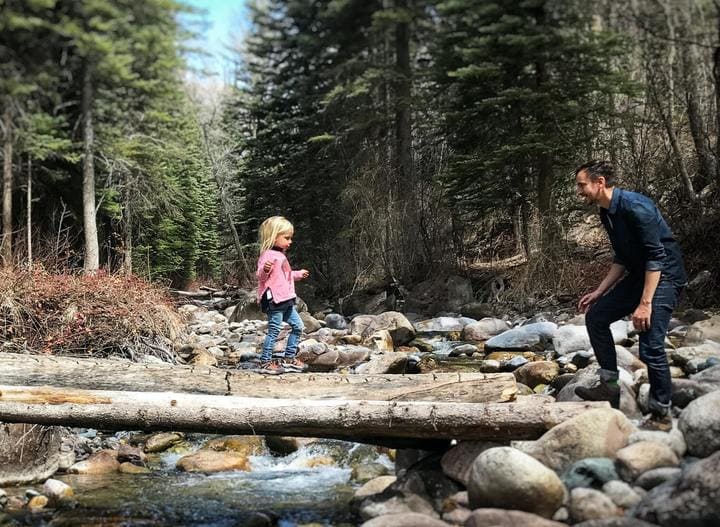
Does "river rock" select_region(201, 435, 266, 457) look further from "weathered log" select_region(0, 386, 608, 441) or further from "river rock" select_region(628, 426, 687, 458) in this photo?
"river rock" select_region(628, 426, 687, 458)

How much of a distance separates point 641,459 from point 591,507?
1.31 feet

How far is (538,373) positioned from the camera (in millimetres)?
5453

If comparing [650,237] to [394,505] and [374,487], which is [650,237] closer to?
[394,505]

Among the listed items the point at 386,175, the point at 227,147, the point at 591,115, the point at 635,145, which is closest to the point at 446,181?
the point at 386,175

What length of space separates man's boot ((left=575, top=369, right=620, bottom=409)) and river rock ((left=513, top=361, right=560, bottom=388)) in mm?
1561

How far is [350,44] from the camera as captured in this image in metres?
17.2

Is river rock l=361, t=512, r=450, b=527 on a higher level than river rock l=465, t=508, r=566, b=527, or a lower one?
lower

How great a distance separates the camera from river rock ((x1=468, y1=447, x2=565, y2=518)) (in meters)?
2.81

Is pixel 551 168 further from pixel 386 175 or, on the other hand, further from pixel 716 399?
pixel 716 399

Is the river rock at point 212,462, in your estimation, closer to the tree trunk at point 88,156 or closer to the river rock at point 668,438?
the river rock at point 668,438

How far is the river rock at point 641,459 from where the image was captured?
2926 millimetres

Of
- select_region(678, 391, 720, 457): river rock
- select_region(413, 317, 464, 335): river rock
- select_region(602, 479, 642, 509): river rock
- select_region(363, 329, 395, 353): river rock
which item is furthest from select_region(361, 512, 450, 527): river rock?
select_region(413, 317, 464, 335): river rock

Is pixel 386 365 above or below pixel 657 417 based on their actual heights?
below

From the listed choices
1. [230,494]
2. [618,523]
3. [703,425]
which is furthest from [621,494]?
[230,494]
